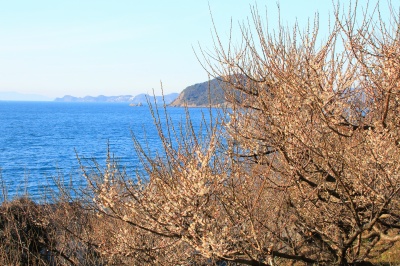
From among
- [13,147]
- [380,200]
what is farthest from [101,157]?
[380,200]

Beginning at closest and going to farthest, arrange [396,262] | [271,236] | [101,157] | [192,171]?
1. [192,171]
2. [271,236]
3. [396,262]
4. [101,157]

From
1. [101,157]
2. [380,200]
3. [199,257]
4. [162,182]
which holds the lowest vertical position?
[101,157]

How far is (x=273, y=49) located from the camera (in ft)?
27.9

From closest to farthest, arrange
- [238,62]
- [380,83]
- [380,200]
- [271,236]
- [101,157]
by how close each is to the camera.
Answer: [380,200], [380,83], [271,236], [238,62], [101,157]

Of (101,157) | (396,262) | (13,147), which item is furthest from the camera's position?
(13,147)

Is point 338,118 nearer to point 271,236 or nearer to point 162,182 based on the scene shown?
point 271,236

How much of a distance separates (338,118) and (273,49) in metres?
1.81

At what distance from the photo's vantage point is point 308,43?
342 inches

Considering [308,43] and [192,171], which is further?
[308,43]

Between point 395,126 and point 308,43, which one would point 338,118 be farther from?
point 308,43

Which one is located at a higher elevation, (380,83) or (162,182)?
(380,83)

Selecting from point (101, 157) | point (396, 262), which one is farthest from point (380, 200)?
point (101, 157)

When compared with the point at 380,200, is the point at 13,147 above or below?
below

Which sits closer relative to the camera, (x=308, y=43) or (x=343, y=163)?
(x=343, y=163)
